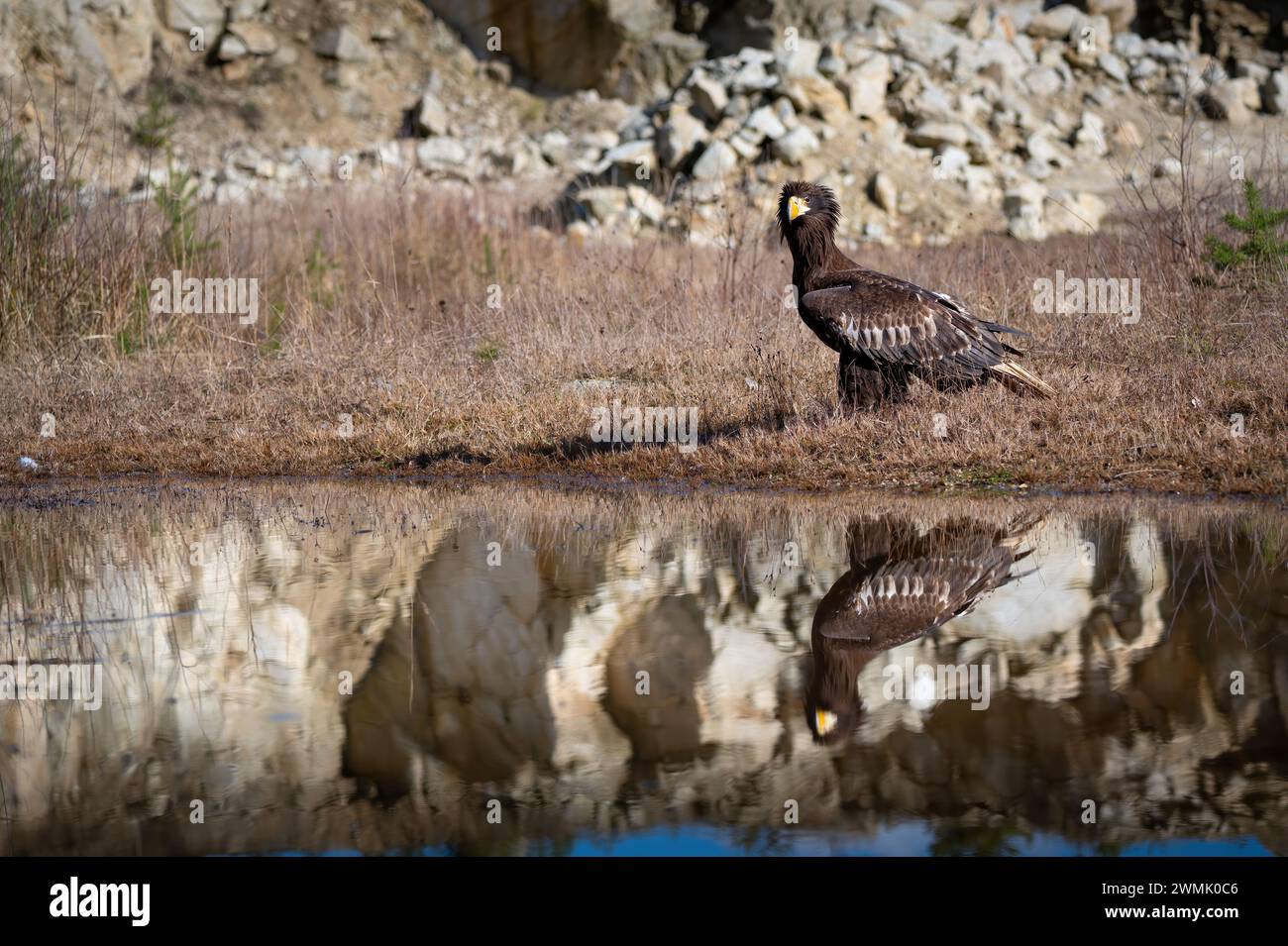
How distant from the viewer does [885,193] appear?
2489cm

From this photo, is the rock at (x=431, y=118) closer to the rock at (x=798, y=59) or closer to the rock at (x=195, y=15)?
the rock at (x=195, y=15)

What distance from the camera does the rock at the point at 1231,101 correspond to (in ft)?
102

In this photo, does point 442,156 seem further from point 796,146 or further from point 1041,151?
point 1041,151

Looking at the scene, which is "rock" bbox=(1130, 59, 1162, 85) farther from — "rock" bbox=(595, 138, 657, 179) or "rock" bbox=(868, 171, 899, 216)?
"rock" bbox=(595, 138, 657, 179)

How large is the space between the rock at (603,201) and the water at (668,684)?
17.0 m

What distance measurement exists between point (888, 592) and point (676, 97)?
23190mm

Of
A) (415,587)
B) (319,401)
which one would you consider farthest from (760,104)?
(415,587)

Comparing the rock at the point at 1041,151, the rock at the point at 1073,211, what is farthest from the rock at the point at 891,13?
the rock at the point at 1073,211


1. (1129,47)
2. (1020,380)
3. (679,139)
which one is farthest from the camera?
(1129,47)

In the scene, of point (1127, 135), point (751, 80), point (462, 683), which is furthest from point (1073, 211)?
point (462, 683)

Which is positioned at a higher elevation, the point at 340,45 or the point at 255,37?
the point at 340,45

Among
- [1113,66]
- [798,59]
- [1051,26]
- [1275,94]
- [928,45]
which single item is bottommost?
[798,59]

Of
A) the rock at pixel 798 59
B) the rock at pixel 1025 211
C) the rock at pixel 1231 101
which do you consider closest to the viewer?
the rock at pixel 1025 211
